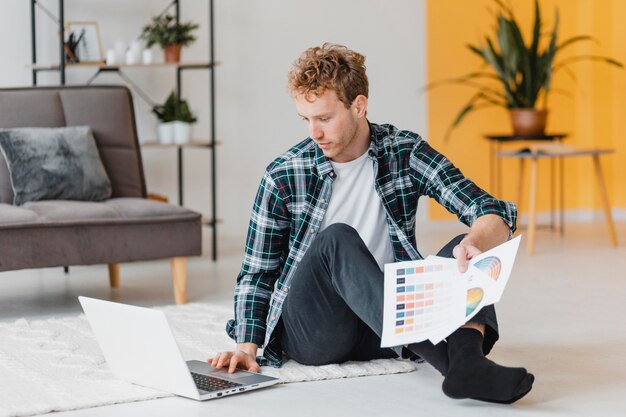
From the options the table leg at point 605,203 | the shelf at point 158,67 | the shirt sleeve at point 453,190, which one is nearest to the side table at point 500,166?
the table leg at point 605,203

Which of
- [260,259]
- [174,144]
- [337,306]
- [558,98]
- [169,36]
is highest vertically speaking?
[169,36]

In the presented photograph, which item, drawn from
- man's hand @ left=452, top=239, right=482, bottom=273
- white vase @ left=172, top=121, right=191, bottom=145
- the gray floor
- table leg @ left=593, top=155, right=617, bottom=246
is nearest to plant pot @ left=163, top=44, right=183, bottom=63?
white vase @ left=172, top=121, right=191, bottom=145

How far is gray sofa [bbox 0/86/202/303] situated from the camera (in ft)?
11.4

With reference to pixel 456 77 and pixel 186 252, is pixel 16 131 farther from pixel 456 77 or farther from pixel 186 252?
pixel 456 77

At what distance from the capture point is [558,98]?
21.8 feet

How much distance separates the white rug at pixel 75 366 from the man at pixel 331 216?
71 millimetres

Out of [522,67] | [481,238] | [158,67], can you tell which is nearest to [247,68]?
[158,67]

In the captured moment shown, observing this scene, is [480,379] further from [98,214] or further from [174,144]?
[174,144]

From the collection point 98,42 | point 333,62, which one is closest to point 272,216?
point 333,62

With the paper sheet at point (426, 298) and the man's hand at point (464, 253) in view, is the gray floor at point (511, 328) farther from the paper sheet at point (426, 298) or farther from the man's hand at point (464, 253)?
the man's hand at point (464, 253)

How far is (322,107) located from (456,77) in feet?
13.8

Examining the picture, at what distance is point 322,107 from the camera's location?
89.8 inches

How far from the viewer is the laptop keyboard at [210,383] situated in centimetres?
231

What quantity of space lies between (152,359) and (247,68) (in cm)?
359
